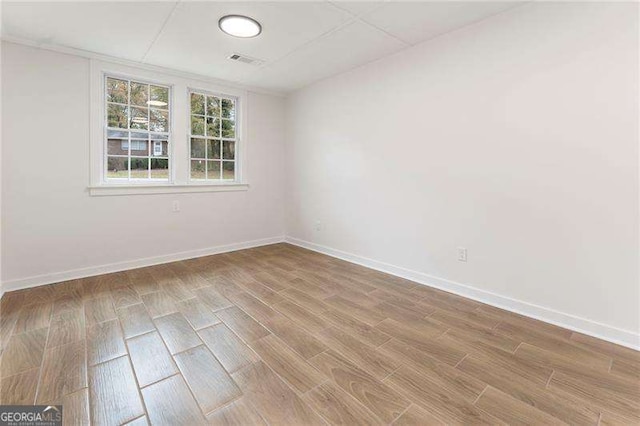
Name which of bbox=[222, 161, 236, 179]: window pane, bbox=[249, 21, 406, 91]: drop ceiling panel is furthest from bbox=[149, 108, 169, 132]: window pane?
bbox=[249, 21, 406, 91]: drop ceiling panel

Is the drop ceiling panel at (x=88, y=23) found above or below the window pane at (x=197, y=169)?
above

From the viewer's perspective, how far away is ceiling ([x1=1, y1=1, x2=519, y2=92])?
240cm

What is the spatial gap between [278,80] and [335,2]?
204cm

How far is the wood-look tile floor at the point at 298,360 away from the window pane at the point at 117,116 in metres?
1.90

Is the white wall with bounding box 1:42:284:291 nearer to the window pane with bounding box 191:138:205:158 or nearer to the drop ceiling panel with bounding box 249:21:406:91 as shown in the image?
the window pane with bounding box 191:138:205:158

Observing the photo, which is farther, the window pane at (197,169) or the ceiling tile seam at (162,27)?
the window pane at (197,169)

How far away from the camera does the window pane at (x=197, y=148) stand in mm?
4179

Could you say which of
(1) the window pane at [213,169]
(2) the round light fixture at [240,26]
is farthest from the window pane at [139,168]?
(2) the round light fixture at [240,26]

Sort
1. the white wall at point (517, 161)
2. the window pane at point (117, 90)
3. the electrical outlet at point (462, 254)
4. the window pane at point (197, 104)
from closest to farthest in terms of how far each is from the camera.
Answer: the white wall at point (517, 161) → the electrical outlet at point (462, 254) → the window pane at point (117, 90) → the window pane at point (197, 104)

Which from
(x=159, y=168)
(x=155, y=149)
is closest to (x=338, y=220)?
(x=159, y=168)

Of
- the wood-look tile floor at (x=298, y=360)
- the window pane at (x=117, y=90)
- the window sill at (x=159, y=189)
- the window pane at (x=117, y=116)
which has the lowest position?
the wood-look tile floor at (x=298, y=360)

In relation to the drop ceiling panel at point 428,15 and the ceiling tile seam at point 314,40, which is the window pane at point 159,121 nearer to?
the ceiling tile seam at point 314,40

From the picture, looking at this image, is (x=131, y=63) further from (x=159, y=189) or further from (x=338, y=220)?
(x=338, y=220)

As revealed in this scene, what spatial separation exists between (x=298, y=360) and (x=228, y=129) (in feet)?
12.0
